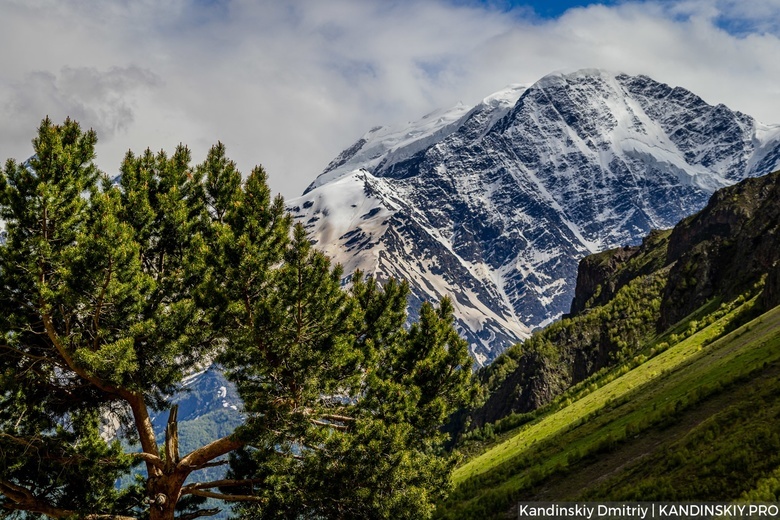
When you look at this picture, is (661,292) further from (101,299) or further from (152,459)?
(101,299)

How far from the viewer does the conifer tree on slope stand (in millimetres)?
20906

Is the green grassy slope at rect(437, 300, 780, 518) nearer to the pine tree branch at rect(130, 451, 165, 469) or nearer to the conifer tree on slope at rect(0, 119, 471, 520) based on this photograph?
the conifer tree on slope at rect(0, 119, 471, 520)

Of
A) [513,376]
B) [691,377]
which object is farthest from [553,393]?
[691,377]

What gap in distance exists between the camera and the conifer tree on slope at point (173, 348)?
20906 millimetres

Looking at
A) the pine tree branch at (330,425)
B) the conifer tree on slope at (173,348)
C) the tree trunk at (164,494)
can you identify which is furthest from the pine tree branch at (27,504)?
the pine tree branch at (330,425)

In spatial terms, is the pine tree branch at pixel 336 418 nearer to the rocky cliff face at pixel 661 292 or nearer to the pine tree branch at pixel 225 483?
the pine tree branch at pixel 225 483

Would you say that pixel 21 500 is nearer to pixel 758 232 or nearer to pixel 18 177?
pixel 18 177

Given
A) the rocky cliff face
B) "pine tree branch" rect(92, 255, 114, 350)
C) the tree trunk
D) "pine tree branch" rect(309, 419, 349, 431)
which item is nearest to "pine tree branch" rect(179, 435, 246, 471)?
the tree trunk

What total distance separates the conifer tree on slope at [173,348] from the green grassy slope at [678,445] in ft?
18.4

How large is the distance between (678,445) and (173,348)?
56.9 feet

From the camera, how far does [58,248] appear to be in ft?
69.7

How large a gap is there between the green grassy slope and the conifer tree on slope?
18.4 ft

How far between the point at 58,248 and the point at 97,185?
124 inches

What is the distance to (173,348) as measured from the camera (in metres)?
22.1
